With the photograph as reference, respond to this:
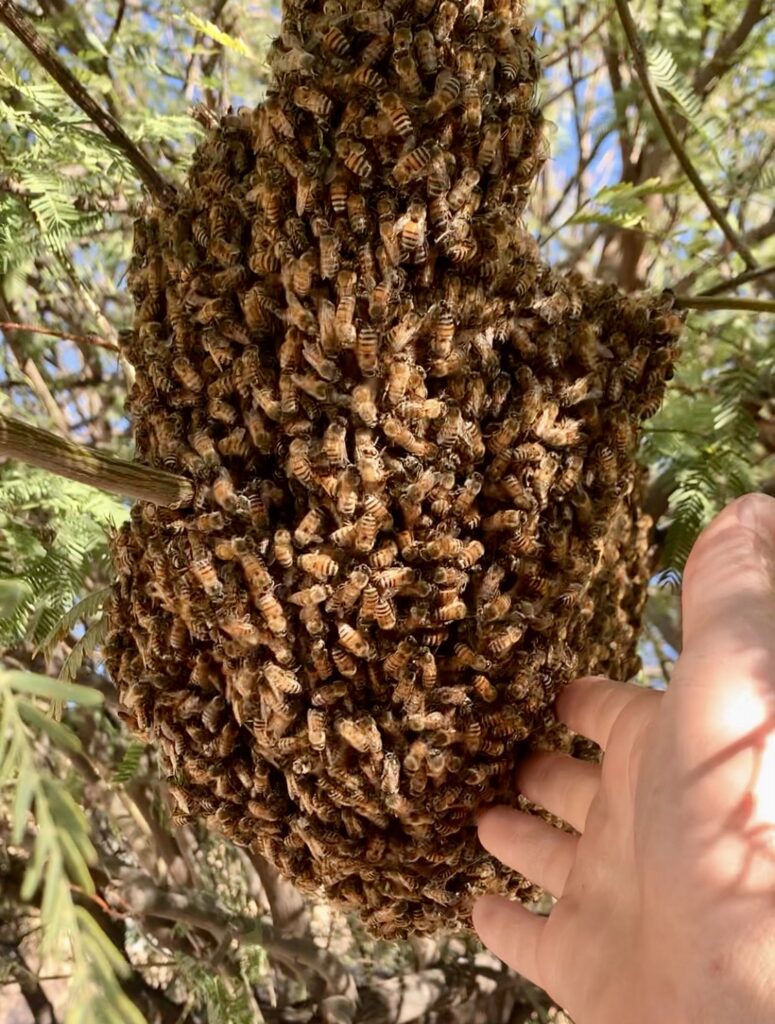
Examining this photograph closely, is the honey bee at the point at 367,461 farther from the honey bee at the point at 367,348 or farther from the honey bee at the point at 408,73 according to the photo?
the honey bee at the point at 408,73

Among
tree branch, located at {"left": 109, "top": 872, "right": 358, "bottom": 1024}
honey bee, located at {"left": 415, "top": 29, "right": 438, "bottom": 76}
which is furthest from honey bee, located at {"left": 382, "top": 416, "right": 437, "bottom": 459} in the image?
tree branch, located at {"left": 109, "top": 872, "right": 358, "bottom": 1024}

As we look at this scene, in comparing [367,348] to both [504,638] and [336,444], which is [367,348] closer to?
[336,444]

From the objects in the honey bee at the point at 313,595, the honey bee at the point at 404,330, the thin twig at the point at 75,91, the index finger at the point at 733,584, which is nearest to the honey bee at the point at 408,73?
the honey bee at the point at 404,330

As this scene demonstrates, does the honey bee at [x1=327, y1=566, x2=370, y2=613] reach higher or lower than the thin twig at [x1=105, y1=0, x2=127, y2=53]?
lower

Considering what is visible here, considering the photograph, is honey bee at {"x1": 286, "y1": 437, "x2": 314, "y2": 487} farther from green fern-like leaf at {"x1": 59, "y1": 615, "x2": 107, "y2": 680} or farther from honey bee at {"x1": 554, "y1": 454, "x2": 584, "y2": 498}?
green fern-like leaf at {"x1": 59, "y1": 615, "x2": 107, "y2": 680}

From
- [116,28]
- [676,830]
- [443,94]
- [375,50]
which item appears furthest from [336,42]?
[116,28]

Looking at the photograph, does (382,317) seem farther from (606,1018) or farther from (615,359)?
(606,1018)

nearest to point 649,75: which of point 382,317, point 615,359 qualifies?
point 615,359
